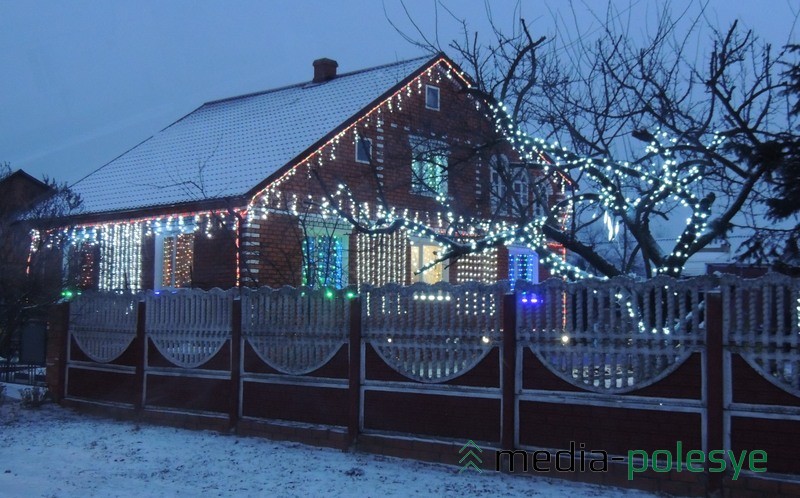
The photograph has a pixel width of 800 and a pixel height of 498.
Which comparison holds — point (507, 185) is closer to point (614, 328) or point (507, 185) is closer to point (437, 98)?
point (614, 328)

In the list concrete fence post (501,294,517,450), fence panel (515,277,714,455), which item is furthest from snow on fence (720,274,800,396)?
concrete fence post (501,294,517,450)

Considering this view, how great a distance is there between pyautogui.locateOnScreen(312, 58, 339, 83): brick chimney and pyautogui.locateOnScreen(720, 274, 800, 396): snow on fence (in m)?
18.1

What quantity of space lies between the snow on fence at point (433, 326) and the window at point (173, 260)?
34.7 feet

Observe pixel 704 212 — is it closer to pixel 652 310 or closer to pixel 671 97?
pixel 671 97

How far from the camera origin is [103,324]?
43.9 feet

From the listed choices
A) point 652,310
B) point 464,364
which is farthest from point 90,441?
point 652,310

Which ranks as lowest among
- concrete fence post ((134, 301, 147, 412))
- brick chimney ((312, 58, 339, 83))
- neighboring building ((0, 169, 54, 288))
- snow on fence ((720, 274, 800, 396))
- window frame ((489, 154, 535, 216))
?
concrete fence post ((134, 301, 147, 412))

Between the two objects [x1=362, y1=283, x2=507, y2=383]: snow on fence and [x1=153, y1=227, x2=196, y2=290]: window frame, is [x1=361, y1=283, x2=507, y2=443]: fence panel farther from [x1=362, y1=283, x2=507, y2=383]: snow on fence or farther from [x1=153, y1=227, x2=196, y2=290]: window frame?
[x1=153, y1=227, x2=196, y2=290]: window frame

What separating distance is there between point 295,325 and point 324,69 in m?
14.8

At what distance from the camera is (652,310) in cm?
824

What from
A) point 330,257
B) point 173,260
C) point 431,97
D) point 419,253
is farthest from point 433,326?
point 431,97

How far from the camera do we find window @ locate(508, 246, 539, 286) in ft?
74.8

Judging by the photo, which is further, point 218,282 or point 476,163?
point 218,282

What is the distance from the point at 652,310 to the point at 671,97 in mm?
5774
